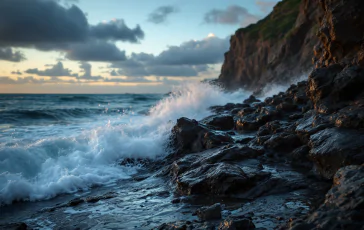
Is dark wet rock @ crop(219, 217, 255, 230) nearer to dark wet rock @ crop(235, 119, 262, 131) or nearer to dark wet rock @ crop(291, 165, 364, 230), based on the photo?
dark wet rock @ crop(291, 165, 364, 230)

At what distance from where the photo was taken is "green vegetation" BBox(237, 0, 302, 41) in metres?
37.5

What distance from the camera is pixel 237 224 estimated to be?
369cm

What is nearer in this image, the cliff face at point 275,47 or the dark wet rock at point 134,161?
the dark wet rock at point 134,161

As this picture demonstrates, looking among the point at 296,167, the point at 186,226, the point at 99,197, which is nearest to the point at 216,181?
the point at 186,226

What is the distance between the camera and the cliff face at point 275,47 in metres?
28.3

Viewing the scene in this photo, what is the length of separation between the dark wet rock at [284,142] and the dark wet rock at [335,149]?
1043mm

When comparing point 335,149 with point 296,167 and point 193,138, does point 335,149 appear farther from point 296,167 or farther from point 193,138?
point 193,138

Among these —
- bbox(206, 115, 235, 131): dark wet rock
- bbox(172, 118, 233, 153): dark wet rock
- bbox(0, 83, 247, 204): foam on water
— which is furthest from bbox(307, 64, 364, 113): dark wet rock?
bbox(0, 83, 247, 204): foam on water

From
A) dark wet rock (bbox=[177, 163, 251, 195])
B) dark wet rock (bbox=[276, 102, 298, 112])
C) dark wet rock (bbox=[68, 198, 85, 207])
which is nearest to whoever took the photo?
dark wet rock (bbox=[177, 163, 251, 195])

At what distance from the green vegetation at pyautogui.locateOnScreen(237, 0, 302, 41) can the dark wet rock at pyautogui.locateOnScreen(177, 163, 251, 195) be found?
33.2 metres

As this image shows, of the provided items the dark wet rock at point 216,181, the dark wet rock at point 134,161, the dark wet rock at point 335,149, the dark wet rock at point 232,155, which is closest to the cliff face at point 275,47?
the dark wet rock at point 134,161

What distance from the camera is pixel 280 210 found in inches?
170

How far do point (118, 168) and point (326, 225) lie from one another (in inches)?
240

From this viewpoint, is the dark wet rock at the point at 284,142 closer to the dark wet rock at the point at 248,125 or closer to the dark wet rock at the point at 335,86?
the dark wet rock at the point at 335,86
